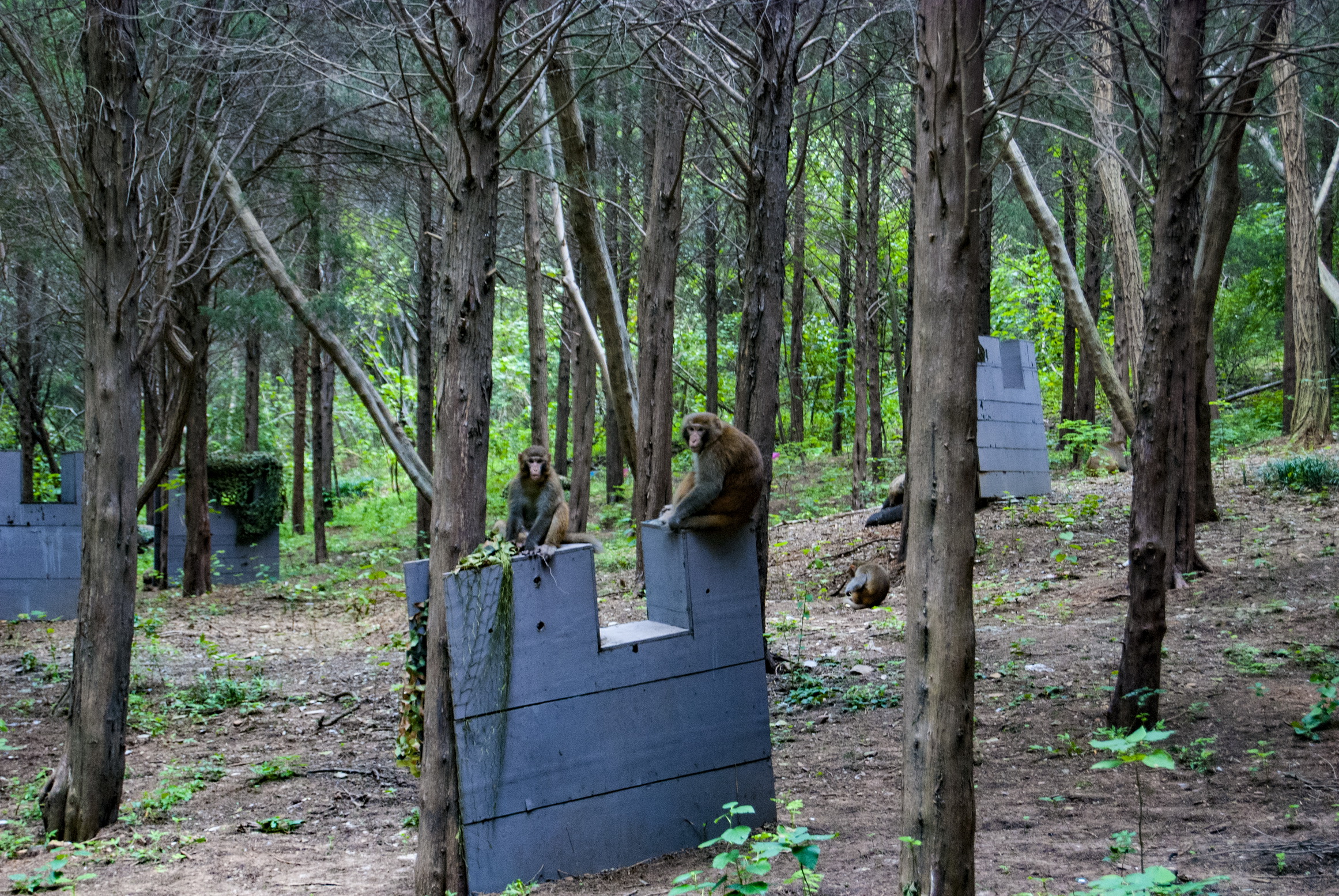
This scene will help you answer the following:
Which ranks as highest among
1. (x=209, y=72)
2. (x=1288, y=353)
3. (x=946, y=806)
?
(x=209, y=72)

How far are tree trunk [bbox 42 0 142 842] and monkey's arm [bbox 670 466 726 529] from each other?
356cm

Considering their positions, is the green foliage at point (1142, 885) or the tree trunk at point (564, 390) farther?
the tree trunk at point (564, 390)

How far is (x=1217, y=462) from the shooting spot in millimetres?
16453

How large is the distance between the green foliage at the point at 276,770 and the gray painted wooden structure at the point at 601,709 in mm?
2724

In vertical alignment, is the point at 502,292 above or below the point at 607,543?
above

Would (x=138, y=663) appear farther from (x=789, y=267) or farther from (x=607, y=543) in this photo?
(x=789, y=267)

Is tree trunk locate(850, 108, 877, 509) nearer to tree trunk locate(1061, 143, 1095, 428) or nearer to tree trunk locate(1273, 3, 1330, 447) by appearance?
tree trunk locate(1061, 143, 1095, 428)

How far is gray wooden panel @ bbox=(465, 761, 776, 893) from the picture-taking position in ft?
16.3

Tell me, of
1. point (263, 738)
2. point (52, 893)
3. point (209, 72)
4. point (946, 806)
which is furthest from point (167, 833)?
point (209, 72)

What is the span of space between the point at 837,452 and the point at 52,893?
22965 millimetres

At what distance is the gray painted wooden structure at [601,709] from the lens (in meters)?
4.97

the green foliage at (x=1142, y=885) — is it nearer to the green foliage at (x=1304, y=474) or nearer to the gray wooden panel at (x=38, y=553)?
the green foliage at (x=1304, y=474)

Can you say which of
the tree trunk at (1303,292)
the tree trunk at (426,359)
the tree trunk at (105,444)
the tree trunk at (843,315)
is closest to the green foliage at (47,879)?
the tree trunk at (105,444)

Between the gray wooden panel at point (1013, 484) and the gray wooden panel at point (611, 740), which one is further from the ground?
the gray wooden panel at point (1013, 484)
